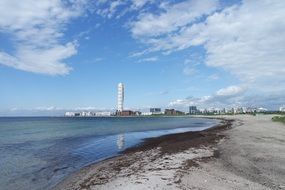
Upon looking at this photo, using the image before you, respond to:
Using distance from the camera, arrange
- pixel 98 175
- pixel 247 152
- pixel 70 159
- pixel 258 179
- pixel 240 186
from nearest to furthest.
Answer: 1. pixel 240 186
2. pixel 258 179
3. pixel 98 175
4. pixel 247 152
5. pixel 70 159

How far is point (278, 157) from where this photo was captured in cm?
2639

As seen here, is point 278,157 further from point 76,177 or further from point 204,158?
point 76,177

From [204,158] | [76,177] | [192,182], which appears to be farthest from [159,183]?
[204,158]

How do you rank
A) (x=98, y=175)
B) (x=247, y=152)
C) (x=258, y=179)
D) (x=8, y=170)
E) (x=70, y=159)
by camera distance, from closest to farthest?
1. (x=258, y=179)
2. (x=98, y=175)
3. (x=8, y=170)
4. (x=247, y=152)
5. (x=70, y=159)

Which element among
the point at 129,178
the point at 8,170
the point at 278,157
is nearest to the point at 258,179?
the point at 129,178

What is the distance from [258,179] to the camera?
1831cm

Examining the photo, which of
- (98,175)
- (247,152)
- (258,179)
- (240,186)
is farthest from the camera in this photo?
(247,152)

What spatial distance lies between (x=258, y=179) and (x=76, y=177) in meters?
11.7

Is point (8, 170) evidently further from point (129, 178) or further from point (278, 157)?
point (278, 157)

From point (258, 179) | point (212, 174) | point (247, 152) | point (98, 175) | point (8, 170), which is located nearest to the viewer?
point (258, 179)

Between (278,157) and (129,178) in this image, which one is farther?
(278,157)

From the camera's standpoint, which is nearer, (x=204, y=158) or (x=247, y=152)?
(x=204, y=158)

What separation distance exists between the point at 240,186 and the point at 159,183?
407 centimetres

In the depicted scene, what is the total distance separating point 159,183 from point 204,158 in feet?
34.0
